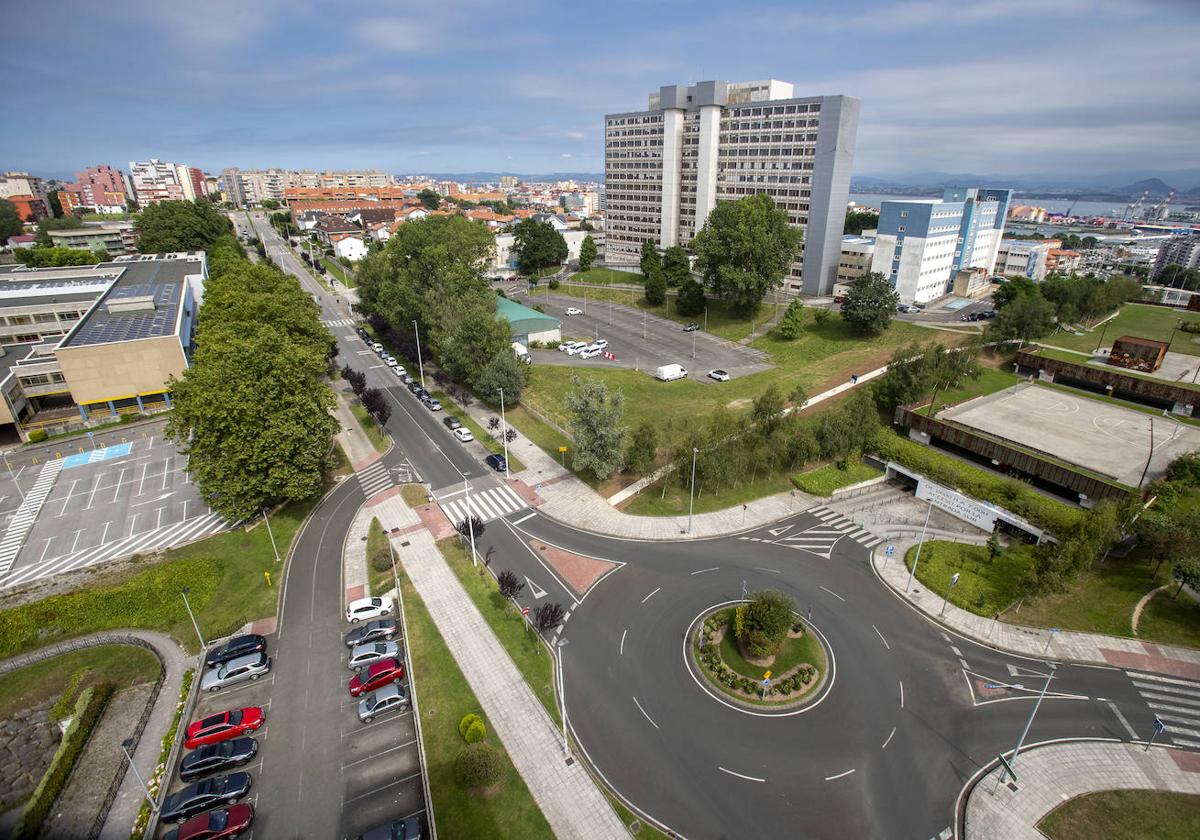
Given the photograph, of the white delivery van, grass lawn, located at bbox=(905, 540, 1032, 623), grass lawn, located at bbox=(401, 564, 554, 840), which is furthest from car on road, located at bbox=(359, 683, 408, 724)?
the white delivery van

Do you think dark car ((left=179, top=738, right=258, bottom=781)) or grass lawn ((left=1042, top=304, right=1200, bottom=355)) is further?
grass lawn ((left=1042, top=304, right=1200, bottom=355))

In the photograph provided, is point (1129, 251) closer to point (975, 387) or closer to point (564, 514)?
point (975, 387)

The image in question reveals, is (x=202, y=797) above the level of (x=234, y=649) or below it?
below

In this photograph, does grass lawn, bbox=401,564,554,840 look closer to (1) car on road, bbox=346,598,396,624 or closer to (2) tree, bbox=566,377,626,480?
(1) car on road, bbox=346,598,396,624

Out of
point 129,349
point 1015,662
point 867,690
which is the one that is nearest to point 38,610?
point 129,349

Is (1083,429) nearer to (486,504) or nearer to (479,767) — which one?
(486,504)

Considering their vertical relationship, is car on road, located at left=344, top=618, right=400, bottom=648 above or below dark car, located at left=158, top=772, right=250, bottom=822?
above

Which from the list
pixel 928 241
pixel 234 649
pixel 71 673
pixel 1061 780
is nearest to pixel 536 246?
pixel 928 241
